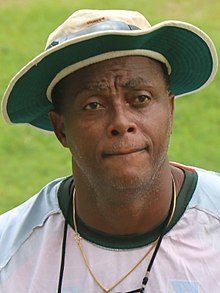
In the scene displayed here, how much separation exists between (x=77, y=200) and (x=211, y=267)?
1.77 feet

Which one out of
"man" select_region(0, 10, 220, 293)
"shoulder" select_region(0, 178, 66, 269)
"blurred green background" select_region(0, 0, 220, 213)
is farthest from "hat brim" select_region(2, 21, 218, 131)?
"blurred green background" select_region(0, 0, 220, 213)

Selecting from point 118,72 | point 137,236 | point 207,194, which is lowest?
point 137,236

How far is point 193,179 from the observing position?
124 inches

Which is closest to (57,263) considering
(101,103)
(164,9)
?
(101,103)

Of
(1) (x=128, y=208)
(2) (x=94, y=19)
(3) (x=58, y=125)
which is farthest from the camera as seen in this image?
(3) (x=58, y=125)

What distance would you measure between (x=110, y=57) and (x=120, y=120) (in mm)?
214

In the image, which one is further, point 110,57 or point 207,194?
point 207,194

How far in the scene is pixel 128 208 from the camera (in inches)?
119

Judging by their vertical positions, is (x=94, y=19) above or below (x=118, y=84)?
above

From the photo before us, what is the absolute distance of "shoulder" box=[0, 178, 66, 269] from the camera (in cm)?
319

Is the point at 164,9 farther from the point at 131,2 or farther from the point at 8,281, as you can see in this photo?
the point at 8,281

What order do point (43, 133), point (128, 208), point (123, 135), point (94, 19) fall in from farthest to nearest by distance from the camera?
point (43, 133) < point (128, 208) < point (94, 19) < point (123, 135)

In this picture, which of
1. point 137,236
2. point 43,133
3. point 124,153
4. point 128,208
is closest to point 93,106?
point 124,153

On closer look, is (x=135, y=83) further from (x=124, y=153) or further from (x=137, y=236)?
(x=137, y=236)
